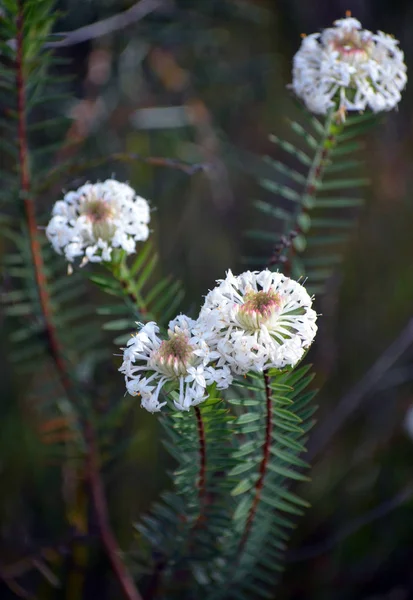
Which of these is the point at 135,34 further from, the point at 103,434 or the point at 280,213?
the point at 103,434

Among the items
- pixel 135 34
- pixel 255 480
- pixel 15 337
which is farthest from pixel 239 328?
pixel 135 34

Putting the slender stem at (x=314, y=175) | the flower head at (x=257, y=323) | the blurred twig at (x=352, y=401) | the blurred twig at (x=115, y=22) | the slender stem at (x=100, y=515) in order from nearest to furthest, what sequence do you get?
the flower head at (x=257, y=323), the slender stem at (x=314, y=175), the slender stem at (x=100, y=515), the blurred twig at (x=115, y=22), the blurred twig at (x=352, y=401)

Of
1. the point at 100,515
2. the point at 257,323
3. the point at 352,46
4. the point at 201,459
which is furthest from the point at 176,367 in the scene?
the point at 100,515

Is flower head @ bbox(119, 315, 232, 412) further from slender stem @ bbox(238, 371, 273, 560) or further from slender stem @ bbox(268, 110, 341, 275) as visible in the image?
slender stem @ bbox(268, 110, 341, 275)

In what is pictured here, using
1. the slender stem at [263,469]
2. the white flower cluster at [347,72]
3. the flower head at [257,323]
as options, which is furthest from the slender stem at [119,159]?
the slender stem at [263,469]

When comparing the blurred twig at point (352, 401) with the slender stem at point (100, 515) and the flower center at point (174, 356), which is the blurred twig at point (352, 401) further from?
the flower center at point (174, 356)

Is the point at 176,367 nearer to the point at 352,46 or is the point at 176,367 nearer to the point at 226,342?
the point at 226,342
